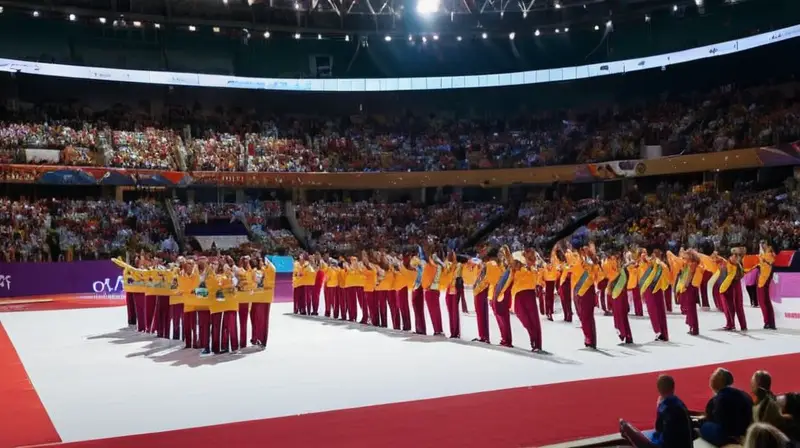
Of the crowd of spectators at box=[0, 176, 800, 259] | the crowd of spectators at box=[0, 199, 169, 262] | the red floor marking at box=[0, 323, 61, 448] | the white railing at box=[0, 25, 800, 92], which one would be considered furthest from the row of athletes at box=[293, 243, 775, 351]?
the white railing at box=[0, 25, 800, 92]

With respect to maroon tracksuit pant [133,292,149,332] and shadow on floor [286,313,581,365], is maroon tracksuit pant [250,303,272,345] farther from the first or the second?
maroon tracksuit pant [133,292,149,332]

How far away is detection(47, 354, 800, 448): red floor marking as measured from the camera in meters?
6.84

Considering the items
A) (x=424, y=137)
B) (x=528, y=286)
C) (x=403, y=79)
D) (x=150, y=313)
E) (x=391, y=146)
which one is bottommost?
(x=150, y=313)

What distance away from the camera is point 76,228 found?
3070 centimetres

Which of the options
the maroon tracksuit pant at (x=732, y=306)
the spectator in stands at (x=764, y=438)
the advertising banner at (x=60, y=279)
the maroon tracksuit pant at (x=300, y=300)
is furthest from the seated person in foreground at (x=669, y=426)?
the advertising banner at (x=60, y=279)

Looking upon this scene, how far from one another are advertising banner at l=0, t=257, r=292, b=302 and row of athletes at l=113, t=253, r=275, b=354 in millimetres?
10448

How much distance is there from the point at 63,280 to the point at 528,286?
1995 cm

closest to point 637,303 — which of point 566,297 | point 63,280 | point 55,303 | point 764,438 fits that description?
point 566,297

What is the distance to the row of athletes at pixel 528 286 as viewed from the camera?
12375 millimetres

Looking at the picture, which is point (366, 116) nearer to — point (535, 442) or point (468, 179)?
point (468, 179)

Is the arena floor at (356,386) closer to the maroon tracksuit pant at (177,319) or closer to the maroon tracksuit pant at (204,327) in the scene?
the maroon tracksuit pant at (204,327)

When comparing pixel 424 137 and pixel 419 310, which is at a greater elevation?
pixel 424 137

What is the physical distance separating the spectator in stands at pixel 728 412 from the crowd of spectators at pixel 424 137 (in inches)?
1033

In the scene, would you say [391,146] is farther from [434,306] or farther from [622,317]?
[622,317]
